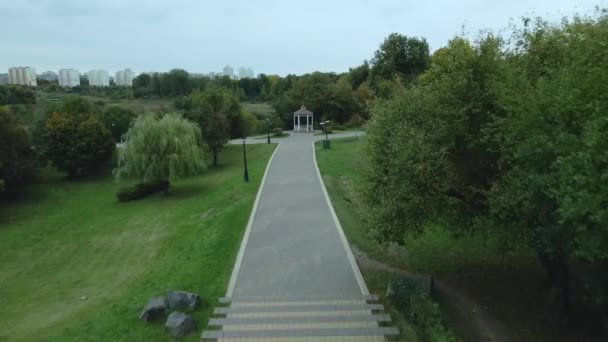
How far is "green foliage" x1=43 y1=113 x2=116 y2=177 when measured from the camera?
109 feet

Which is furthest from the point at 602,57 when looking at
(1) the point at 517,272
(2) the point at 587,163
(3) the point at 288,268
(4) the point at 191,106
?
(4) the point at 191,106

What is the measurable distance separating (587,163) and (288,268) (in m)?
7.90

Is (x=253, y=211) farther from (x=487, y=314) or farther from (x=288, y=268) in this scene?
(x=487, y=314)

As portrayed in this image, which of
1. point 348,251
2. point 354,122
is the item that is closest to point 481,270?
point 348,251

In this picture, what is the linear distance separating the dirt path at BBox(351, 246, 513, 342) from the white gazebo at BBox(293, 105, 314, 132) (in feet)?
123

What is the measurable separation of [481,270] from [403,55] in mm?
44861

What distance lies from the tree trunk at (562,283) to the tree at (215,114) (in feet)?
81.5

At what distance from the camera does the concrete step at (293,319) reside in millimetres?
9609

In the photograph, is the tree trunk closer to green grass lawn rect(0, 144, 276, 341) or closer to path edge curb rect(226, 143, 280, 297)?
path edge curb rect(226, 143, 280, 297)

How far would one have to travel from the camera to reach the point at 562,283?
33.5 feet

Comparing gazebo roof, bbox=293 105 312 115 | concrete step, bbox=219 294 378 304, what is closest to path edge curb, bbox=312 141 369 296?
concrete step, bbox=219 294 378 304

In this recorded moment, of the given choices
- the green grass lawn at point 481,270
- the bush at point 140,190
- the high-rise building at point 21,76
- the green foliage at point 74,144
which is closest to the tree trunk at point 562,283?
the green grass lawn at point 481,270

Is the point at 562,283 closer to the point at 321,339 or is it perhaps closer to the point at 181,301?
the point at 321,339

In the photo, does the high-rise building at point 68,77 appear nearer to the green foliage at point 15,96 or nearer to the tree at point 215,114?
the green foliage at point 15,96
